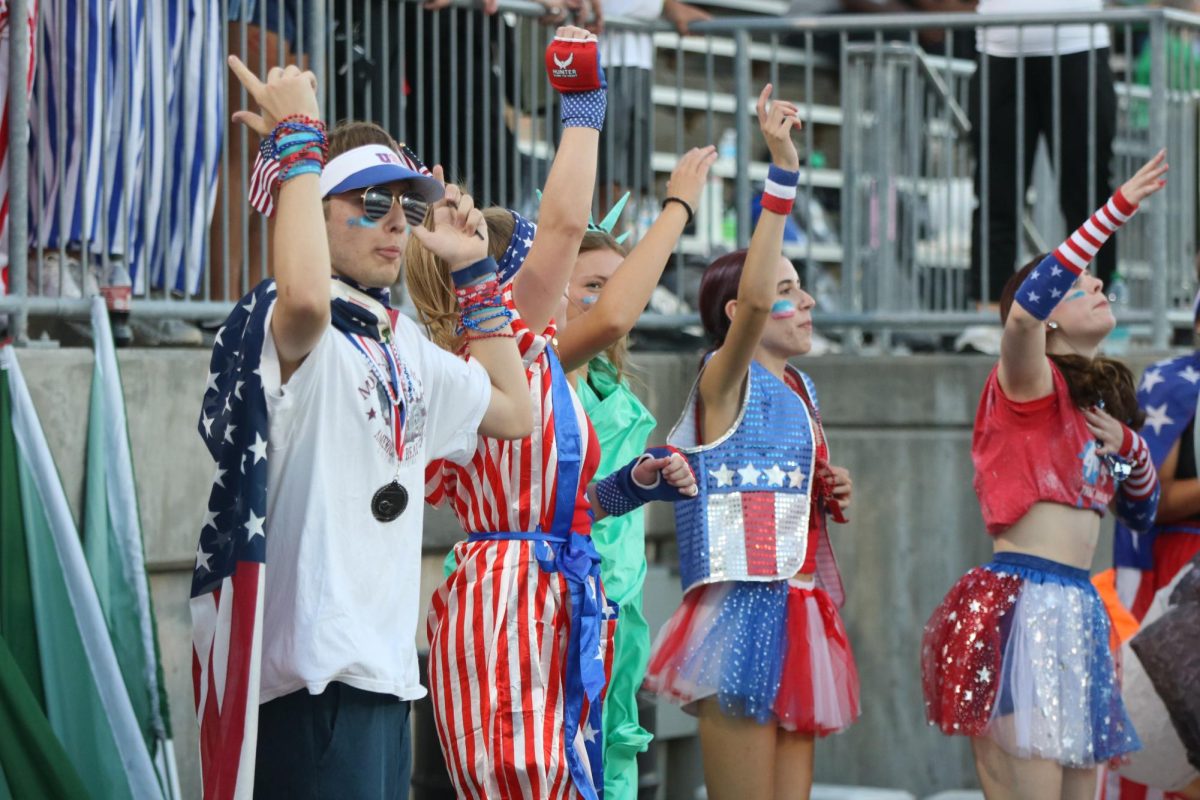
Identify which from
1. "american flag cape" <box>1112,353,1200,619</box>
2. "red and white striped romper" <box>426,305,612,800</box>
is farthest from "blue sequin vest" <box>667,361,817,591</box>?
"american flag cape" <box>1112,353,1200,619</box>

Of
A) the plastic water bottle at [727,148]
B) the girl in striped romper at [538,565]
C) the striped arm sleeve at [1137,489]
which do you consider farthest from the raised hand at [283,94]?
the plastic water bottle at [727,148]

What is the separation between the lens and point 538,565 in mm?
3906

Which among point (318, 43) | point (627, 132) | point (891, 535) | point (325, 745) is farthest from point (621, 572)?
point (627, 132)

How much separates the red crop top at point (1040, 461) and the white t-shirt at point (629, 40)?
106 inches

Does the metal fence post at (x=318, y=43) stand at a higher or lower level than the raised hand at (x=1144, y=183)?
higher

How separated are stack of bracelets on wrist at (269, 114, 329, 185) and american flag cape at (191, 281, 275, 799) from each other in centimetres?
22

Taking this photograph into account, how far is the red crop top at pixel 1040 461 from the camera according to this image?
202 inches

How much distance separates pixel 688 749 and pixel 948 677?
1.88 metres

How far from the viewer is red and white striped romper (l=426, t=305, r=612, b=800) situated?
3803 millimetres

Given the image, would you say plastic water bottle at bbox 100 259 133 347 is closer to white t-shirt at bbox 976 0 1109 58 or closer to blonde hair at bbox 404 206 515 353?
blonde hair at bbox 404 206 515 353

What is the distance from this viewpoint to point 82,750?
4.52m

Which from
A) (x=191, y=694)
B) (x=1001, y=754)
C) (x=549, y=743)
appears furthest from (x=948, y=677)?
(x=191, y=694)

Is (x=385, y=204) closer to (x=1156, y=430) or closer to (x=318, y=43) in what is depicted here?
(x=318, y=43)

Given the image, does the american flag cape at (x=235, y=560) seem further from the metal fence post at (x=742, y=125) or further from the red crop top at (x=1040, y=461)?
the metal fence post at (x=742, y=125)
